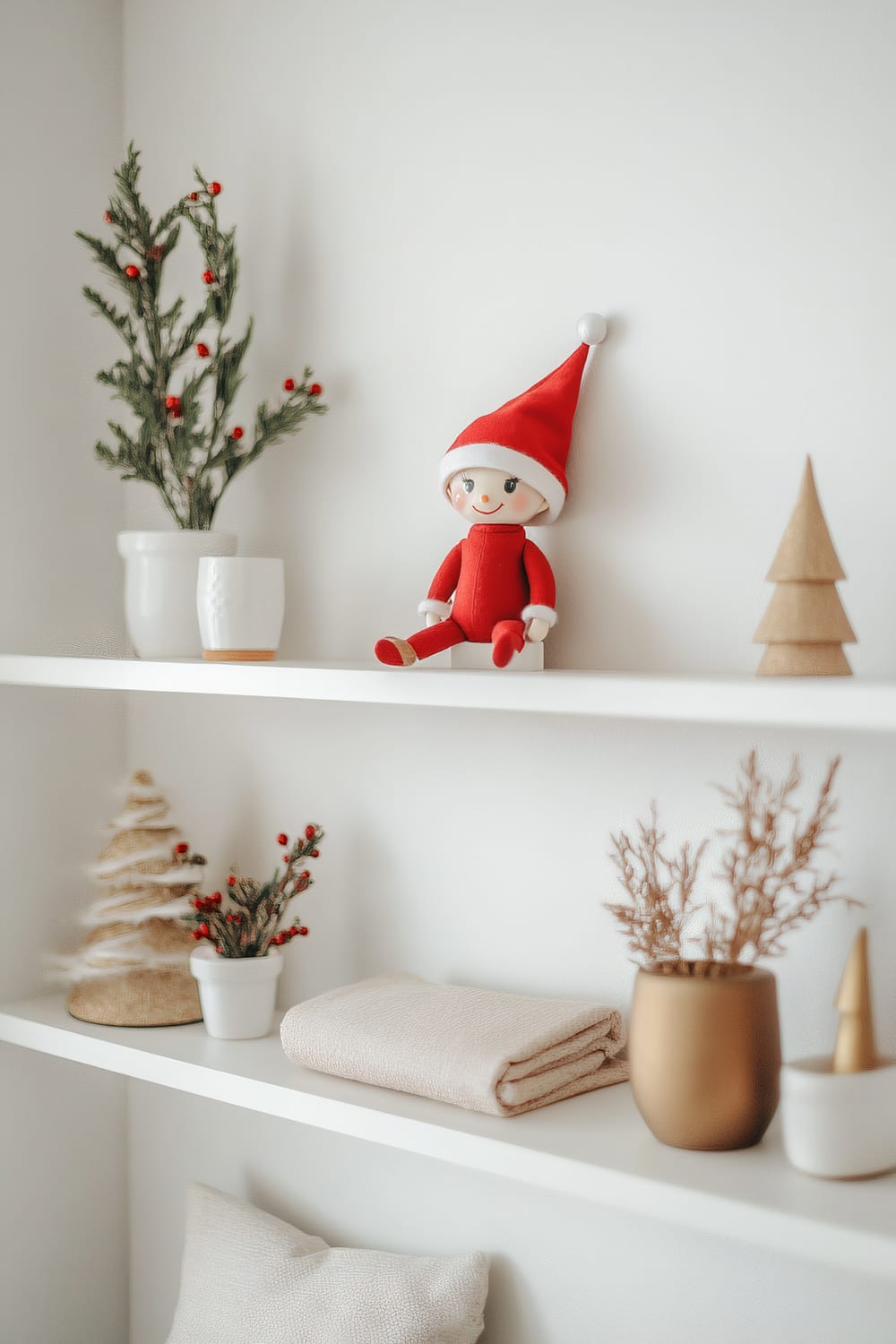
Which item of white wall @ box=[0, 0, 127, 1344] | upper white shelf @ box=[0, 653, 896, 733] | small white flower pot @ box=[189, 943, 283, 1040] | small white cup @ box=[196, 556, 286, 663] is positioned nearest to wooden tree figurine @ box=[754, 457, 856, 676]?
upper white shelf @ box=[0, 653, 896, 733]

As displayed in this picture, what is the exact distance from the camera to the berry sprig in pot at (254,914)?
135 cm

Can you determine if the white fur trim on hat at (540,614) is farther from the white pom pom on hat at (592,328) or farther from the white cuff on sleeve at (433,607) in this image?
the white pom pom on hat at (592,328)

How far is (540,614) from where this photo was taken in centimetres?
115

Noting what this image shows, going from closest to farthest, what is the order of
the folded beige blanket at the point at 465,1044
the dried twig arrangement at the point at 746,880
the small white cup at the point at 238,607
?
the dried twig arrangement at the point at 746,880 < the folded beige blanket at the point at 465,1044 < the small white cup at the point at 238,607

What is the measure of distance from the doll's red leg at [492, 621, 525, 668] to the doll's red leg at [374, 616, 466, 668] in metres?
0.06

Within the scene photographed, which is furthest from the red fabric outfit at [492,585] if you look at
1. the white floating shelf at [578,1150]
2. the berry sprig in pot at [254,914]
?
the white floating shelf at [578,1150]

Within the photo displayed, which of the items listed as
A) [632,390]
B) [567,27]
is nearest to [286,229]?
[567,27]

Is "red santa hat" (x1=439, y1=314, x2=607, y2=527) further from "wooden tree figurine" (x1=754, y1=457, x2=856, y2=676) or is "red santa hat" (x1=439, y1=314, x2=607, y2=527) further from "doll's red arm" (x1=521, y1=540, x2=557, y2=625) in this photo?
"wooden tree figurine" (x1=754, y1=457, x2=856, y2=676)

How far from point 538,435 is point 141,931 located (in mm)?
718

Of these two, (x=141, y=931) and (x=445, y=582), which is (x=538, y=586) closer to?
(x=445, y=582)

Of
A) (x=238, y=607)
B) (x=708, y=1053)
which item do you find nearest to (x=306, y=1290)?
(x=708, y=1053)

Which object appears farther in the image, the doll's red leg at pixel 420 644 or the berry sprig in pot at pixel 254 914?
the berry sprig in pot at pixel 254 914

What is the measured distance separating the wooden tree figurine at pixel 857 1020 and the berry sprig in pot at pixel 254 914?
589mm

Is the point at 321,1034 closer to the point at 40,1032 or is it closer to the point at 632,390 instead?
the point at 40,1032
